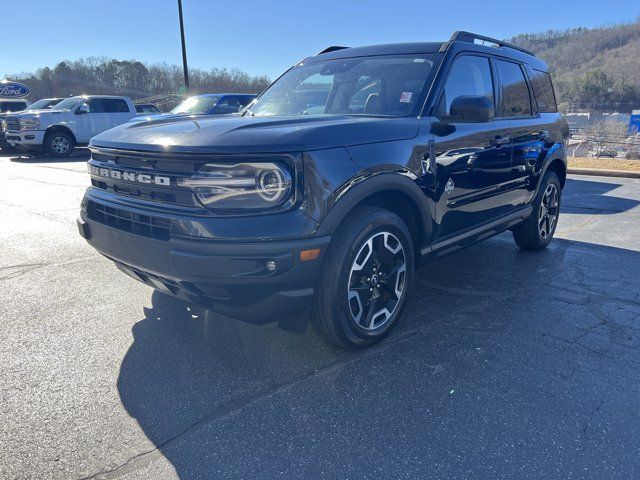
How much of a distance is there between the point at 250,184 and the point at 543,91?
4.02 m

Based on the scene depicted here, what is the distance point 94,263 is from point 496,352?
3.71 meters

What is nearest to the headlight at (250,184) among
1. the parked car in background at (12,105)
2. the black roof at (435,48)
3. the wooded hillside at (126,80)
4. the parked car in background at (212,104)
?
the black roof at (435,48)

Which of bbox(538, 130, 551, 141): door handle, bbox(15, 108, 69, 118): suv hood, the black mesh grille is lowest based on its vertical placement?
the black mesh grille

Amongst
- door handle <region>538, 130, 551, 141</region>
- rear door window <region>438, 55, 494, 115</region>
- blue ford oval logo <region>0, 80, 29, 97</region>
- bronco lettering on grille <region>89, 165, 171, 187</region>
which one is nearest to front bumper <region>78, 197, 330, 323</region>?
bronco lettering on grille <region>89, 165, 171, 187</region>

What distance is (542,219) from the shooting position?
206 inches

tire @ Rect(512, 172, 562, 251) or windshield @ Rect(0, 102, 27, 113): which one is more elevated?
windshield @ Rect(0, 102, 27, 113)

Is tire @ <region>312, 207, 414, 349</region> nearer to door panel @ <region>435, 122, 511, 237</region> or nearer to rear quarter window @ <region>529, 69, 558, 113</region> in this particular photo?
door panel @ <region>435, 122, 511, 237</region>

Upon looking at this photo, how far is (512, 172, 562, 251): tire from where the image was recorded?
16.5ft

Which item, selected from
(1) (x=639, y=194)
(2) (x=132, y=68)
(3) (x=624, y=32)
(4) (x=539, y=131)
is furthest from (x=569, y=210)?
(3) (x=624, y=32)

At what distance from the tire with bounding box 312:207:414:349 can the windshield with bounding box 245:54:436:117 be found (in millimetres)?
892

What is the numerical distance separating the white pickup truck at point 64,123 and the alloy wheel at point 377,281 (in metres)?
15.3

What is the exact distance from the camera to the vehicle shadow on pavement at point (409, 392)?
213 cm

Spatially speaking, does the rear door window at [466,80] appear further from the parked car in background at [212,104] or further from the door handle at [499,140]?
the parked car in background at [212,104]

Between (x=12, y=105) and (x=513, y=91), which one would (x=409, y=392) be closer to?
(x=513, y=91)
